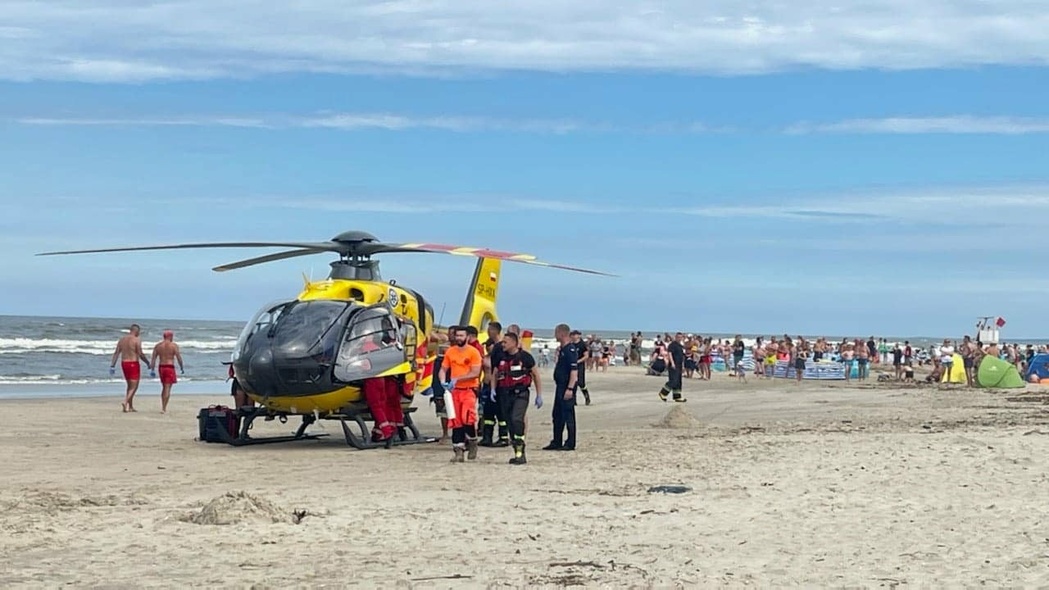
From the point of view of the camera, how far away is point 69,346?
6091 centimetres

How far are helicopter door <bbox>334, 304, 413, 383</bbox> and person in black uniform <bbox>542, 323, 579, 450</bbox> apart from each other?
1946 mm

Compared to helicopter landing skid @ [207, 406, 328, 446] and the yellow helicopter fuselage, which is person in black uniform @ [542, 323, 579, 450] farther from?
helicopter landing skid @ [207, 406, 328, 446]

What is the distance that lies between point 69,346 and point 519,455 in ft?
169

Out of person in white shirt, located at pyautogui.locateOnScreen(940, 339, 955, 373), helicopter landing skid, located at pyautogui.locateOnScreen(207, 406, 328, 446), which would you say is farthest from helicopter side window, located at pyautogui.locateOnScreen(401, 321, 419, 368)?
person in white shirt, located at pyautogui.locateOnScreen(940, 339, 955, 373)

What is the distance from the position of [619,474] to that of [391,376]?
4.22m

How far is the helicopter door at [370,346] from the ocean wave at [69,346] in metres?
40.9

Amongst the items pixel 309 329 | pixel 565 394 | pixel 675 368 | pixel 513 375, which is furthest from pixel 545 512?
pixel 675 368

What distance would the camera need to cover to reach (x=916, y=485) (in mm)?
11031

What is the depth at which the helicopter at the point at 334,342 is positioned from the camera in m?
14.8

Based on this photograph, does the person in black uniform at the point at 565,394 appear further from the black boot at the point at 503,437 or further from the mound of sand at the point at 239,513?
the mound of sand at the point at 239,513

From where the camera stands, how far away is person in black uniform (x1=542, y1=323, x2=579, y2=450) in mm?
14898

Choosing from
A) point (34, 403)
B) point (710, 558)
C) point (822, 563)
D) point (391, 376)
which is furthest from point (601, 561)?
point (34, 403)

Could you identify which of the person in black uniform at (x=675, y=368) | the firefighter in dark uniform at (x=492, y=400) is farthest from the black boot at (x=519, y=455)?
the person in black uniform at (x=675, y=368)

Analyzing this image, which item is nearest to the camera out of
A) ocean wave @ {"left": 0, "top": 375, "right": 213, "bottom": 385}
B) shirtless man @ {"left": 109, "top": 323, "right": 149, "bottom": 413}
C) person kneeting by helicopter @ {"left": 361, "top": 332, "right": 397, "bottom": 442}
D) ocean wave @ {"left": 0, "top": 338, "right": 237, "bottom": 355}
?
person kneeting by helicopter @ {"left": 361, "top": 332, "right": 397, "bottom": 442}
